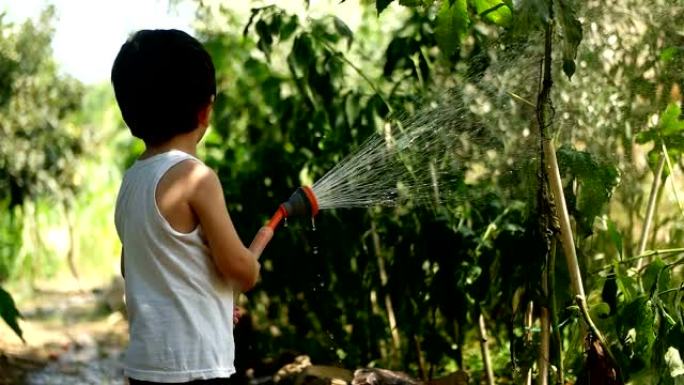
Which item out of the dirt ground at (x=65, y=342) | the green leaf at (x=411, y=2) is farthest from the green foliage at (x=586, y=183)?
the dirt ground at (x=65, y=342)

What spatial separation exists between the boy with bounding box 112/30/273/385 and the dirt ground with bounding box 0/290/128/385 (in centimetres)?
277

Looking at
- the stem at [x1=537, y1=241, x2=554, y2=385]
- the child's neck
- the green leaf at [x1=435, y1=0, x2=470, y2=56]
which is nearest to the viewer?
the child's neck

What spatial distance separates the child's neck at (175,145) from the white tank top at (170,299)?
4 centimetres

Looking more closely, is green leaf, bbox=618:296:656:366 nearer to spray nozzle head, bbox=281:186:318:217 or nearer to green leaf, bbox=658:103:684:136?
green leaf, bbox=658:103:684:136

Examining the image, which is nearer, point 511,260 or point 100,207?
point 511,260

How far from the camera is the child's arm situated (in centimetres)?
183

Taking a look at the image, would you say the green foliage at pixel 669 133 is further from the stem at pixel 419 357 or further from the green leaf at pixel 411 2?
the stem at pixel 419 357

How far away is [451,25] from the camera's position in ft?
6.85

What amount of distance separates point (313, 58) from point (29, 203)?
4.77 meters

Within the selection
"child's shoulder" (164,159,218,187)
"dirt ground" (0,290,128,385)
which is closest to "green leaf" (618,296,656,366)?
"child's shoulder" (164,159,218,187)

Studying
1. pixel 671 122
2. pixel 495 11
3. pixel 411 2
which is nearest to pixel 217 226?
pixel 411 2

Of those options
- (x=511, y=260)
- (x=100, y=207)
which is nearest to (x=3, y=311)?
(x=511, y=260)

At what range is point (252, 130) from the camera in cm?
455

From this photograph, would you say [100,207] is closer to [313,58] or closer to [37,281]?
[37,281]
